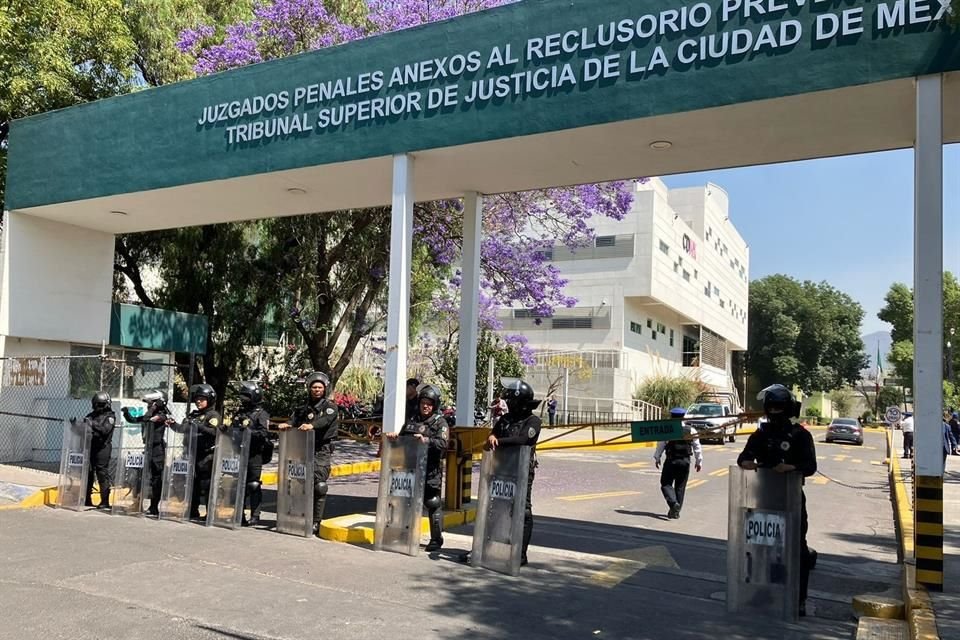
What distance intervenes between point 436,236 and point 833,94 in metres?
11.1

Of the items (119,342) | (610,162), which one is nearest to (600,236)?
(119,342)

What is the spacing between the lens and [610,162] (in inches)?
397

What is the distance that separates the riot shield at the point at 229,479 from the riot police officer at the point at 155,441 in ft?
3.38

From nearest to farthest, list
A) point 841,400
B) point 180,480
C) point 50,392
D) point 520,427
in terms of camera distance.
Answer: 1. point 520,427
2. point 180,480
3. point 50,392
4. point 841,400

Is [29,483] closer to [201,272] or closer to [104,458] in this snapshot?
[104,458]

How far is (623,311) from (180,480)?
36635 mm

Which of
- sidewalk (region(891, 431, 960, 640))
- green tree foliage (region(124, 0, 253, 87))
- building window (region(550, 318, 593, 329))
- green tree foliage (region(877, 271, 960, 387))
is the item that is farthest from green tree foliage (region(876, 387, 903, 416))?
green tree foliage (region(124, 0, 253, 87))

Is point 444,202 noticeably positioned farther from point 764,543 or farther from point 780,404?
point 764,543

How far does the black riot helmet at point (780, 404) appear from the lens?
6699 mm

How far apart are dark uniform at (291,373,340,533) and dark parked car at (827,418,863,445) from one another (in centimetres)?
3550

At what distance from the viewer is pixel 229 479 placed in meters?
9.32

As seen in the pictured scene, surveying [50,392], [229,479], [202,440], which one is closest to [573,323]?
[50,392]

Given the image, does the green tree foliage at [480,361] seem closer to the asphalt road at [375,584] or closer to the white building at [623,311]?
the white building at [623,311]

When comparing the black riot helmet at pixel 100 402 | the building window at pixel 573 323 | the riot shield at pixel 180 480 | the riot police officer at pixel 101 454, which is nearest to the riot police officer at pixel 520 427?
the riot shield at pixel 180 480
